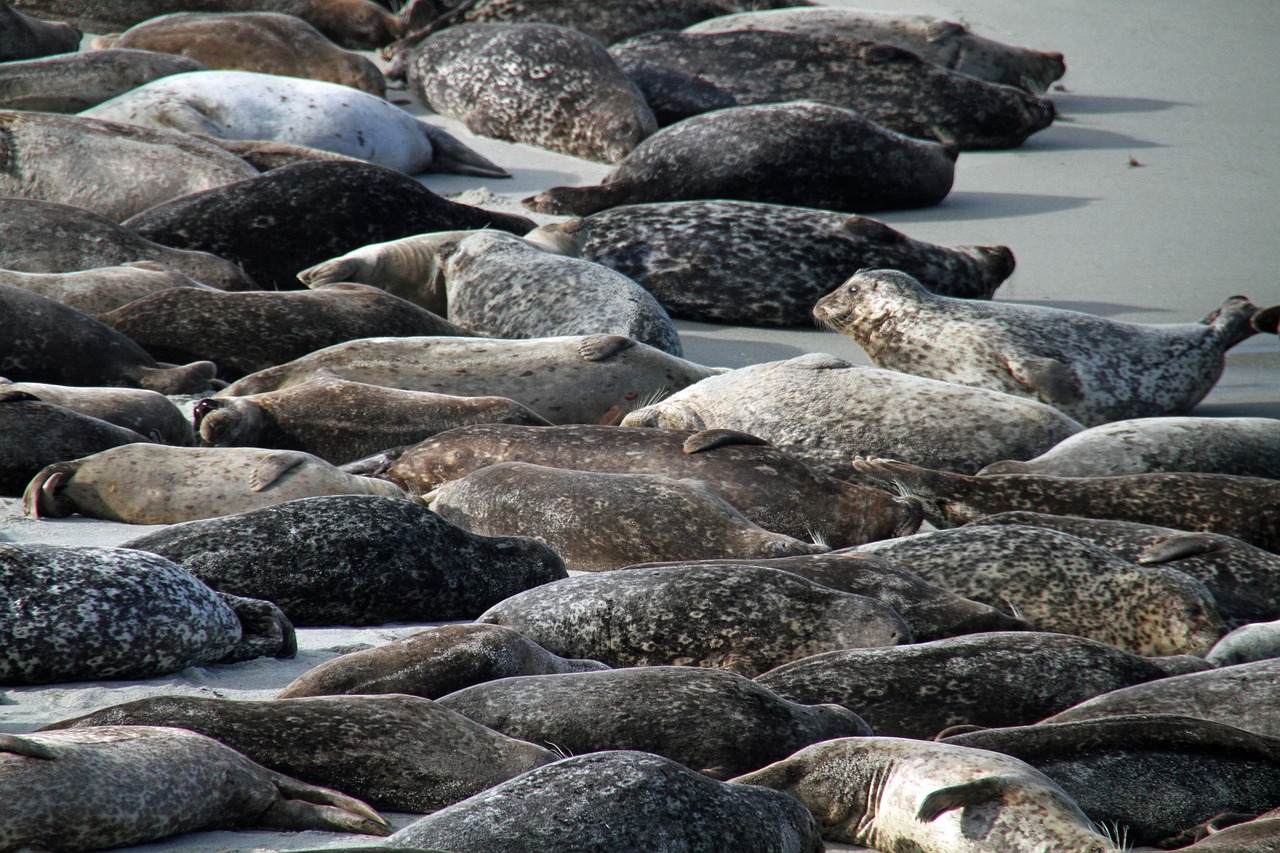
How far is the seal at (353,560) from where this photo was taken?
381 cm

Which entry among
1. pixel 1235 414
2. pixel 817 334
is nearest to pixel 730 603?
pixel 1235 414

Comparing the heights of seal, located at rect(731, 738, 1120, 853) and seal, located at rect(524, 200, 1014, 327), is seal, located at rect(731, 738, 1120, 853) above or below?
above

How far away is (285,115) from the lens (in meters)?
10.3

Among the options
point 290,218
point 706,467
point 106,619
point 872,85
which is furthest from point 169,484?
point 872,85

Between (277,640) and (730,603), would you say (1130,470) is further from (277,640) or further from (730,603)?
(277,640)

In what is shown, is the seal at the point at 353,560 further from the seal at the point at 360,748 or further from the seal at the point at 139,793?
the seal at the point at 139,793

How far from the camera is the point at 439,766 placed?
8.58 ft

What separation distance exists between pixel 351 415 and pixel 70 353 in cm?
132

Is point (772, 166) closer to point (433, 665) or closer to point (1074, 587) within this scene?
point (1074, 587)

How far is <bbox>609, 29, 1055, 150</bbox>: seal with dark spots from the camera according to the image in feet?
39.3

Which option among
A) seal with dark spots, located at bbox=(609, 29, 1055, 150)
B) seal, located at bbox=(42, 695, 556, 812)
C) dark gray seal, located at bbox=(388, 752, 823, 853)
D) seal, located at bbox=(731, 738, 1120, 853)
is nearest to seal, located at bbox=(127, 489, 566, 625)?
seal, located at bbox=(42, 695, 556, 812)

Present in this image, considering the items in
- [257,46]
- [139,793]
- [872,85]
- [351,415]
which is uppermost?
[872,85]

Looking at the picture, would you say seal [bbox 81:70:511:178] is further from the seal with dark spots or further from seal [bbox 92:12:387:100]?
the seal with dark spots

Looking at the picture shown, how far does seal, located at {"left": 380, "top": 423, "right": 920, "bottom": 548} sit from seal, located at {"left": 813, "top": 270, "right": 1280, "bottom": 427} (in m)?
1.95
